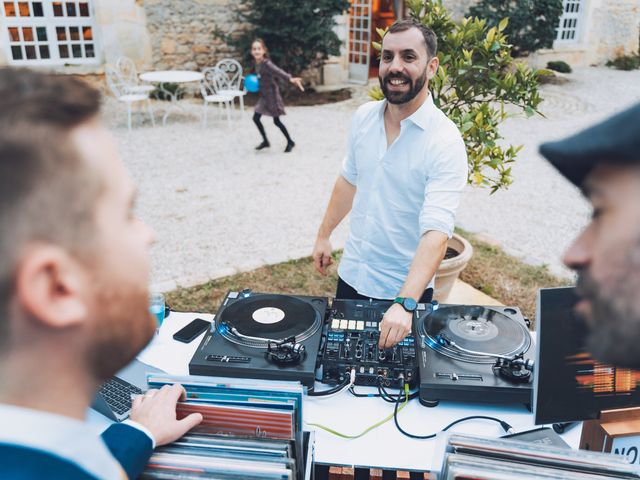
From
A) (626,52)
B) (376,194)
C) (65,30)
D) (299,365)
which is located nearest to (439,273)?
(376,194)

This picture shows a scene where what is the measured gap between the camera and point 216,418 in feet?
4.68

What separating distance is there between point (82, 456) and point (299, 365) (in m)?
1.05

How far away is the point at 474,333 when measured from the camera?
75.8 inches

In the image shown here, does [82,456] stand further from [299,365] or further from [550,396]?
[550,396]

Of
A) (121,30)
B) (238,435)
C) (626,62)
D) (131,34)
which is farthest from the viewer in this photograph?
(626,62)

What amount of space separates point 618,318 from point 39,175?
0.72 m

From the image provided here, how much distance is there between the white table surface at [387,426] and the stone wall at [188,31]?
35.7ft

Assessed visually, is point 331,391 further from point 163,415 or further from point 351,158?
point 351,158

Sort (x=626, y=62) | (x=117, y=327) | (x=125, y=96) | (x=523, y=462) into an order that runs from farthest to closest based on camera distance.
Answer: (x=626, y=62) → (x=125, y=96) → (x=523, y=462) → (x=117, y=327)

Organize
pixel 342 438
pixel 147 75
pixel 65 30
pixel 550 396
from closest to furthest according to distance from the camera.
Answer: pixel 550 396 < pixel 342 438 < pixel 147 75 < pixel 65 30

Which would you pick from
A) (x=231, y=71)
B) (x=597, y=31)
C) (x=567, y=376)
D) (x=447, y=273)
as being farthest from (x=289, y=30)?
(x=567, y=376)

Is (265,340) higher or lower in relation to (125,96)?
higher

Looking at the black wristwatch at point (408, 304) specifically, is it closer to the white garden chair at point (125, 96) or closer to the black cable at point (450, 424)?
the black cable at point (450, 424)

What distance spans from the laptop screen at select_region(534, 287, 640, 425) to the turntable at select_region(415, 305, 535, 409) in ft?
0.61
